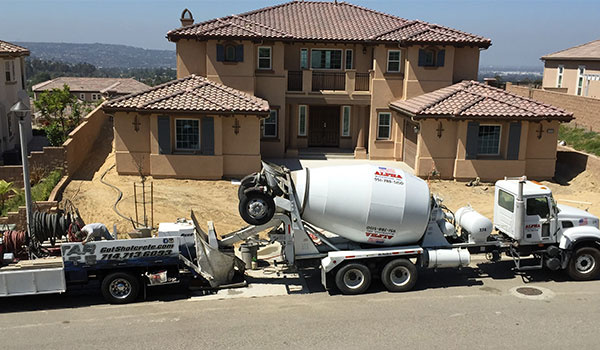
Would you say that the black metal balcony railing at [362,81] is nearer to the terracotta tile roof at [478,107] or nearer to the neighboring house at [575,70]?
the terracotta tile roof at [478,107]

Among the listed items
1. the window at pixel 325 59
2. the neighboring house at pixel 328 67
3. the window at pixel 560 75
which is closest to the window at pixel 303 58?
the neighboring house at pixel 328 67

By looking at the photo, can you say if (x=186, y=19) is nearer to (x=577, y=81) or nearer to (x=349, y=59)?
(x=349, y=59)

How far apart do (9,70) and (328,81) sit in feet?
54.0

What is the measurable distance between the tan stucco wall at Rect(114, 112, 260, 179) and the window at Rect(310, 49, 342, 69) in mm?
6845

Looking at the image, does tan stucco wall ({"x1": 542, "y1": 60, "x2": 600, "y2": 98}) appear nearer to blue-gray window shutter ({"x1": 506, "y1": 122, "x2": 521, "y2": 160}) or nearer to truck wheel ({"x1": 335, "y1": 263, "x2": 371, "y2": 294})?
blue-gray window shutter ({"x1": 506, "y1": 122, "x2": 521, "y2": 160})

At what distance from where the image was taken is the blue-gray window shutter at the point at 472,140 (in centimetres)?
2427

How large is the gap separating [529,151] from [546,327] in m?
14.6

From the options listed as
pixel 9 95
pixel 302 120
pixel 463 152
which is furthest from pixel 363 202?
pixel 9 95

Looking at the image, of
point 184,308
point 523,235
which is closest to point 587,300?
point 523,235

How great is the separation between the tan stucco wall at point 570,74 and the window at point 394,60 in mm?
16029

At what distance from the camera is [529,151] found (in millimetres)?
25172

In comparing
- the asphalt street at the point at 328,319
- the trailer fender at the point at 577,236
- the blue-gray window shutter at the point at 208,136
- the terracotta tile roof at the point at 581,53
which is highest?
the terracotta tile roof at the point at 581,53

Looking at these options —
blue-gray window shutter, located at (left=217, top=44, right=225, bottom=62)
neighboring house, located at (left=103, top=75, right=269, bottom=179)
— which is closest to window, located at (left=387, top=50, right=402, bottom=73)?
neighboring house, located at (left=103, top=75, right=269, bottom=179)

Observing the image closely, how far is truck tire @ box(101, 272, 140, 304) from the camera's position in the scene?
13039 mm
